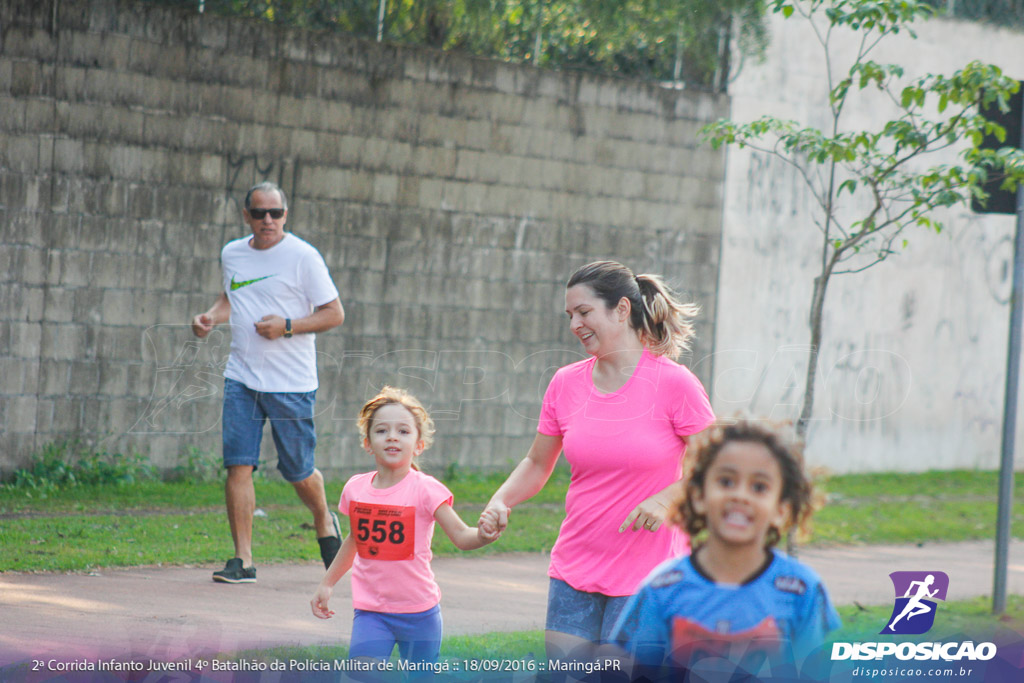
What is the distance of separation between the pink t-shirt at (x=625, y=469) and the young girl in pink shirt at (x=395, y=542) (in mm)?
329

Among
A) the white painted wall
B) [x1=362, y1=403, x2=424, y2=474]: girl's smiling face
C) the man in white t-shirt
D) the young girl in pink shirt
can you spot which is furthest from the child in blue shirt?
the white painted wall

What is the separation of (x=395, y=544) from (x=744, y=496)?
163 centimetres

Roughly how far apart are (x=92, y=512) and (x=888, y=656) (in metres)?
5.31

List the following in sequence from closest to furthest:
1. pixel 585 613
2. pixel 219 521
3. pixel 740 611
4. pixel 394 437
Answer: pixel 740 611
pixel 585 613
pixel 394 437
pixel 219 521

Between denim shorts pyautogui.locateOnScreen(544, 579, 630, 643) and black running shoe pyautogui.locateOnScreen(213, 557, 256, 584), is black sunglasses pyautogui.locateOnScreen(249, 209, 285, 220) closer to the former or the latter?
black running shoe pyautogui.locateOnScreen(213, 557, 256, 584)

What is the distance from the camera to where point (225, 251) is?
6.83m

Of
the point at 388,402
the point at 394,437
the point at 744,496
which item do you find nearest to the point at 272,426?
the point at 388,402

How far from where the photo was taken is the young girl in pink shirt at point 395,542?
3971 mm

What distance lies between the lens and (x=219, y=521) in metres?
8.01

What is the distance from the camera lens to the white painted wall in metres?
12.2

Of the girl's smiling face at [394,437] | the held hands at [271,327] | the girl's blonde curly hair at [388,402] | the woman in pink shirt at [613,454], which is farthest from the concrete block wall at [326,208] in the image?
the woman in pink shirt at [613,454]

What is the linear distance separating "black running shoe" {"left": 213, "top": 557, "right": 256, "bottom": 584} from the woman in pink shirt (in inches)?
108

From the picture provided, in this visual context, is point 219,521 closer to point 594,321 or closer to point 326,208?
point 326,208

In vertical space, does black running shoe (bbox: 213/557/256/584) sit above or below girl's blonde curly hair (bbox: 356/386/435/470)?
below
